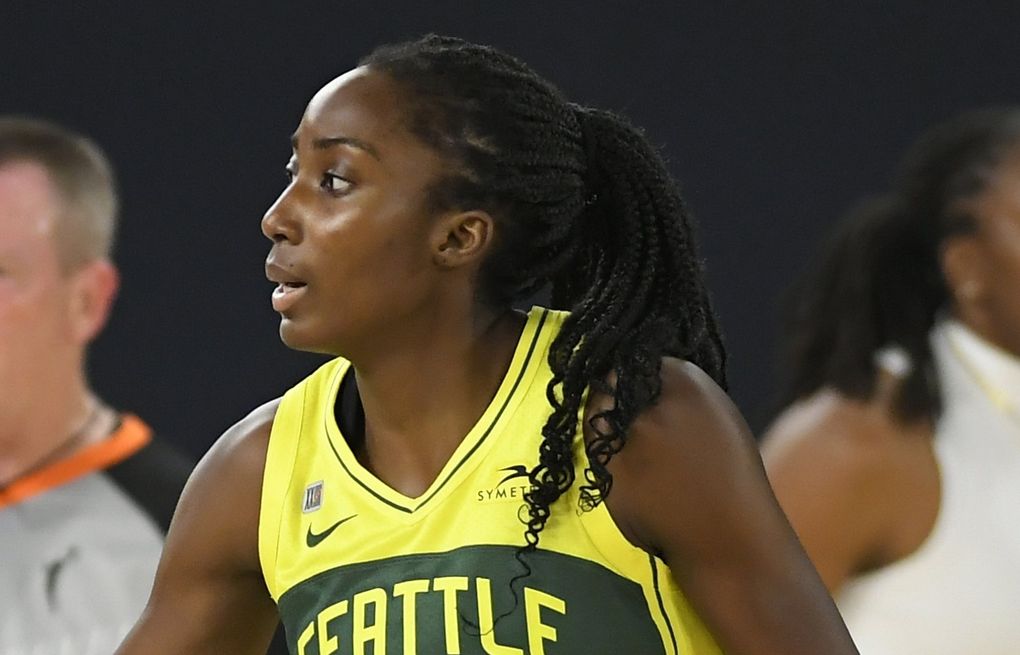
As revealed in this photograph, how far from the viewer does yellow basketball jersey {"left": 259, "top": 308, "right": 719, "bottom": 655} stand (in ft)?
5.40

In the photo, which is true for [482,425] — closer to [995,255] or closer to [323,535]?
[323,535]

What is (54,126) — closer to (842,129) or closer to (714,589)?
(842,129)

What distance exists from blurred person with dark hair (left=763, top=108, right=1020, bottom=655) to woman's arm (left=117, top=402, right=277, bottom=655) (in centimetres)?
126

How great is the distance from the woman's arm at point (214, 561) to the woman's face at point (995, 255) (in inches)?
71.0

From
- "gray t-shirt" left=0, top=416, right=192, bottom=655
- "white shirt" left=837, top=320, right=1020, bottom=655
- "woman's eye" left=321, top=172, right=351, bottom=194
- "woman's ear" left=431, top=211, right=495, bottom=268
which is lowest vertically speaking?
"gray t-shirt" left=0, top=416, right=192, bottom=655

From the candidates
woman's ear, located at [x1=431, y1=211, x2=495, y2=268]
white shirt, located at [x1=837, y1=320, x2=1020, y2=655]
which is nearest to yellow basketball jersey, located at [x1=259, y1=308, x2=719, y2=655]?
woman's ear, located at [x1=431, y1=211, x2=495, y2=268]

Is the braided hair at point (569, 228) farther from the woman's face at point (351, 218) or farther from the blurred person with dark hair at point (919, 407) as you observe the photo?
the blurred person with dark hair at point (919, 407)


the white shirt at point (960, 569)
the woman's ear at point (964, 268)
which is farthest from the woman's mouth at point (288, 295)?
the woman's ear at point (964, 268)

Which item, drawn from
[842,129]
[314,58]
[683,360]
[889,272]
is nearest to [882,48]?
[842,129]

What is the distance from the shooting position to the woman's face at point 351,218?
169 centimetres

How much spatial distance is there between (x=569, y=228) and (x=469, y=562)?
1.15 feet

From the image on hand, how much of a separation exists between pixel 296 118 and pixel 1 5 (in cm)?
55

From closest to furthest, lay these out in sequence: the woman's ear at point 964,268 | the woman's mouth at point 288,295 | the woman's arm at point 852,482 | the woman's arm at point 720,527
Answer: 1. the woman's arm at point 720,527
2. the woman's mouth at point 288,295
3. the woman's arm at point 852,482
4. the woman's ear at point 964,268

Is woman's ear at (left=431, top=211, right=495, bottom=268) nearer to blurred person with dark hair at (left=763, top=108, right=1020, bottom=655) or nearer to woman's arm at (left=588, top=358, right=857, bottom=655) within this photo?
woman's arm at (left=588, top=358, right=857, bottom=655)
